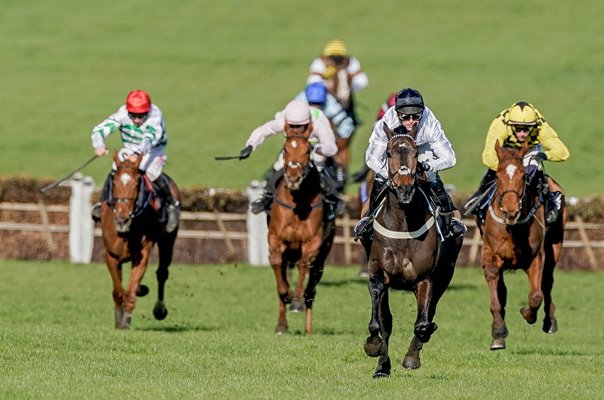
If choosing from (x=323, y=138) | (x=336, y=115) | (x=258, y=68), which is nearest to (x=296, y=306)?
(x=323, y=138)

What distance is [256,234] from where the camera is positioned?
24.6 meters

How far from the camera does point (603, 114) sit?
4000 centimetres

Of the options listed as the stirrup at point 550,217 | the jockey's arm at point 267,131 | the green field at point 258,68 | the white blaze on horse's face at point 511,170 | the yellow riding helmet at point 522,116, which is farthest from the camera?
the green field at point 258,68

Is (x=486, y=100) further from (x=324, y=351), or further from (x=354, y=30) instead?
(x=324, y=351)

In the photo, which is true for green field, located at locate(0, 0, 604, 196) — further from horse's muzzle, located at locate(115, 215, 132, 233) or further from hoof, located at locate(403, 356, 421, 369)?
hoof, located at locate(403, 356, 421, 369)

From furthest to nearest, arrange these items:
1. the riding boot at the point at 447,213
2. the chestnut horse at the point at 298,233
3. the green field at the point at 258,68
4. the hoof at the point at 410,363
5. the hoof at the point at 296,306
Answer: the green field at the point at 258,68
the hoof at the point at 296,306
the chestnut horse at the point at 298,233
the riding boot at the point at 447,213
the hoof at the point at 410,363

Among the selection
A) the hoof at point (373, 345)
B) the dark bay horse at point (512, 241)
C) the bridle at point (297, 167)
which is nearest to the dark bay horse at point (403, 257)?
the hoof at point (373, 345)

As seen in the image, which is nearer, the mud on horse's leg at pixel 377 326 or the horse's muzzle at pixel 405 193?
the horse's muzzle at pixel 405 193

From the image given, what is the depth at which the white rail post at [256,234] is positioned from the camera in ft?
80.3

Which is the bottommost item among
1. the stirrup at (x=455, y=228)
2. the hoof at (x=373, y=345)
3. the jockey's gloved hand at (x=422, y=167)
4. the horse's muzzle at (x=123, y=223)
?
the hoof at (x=373, y=345)

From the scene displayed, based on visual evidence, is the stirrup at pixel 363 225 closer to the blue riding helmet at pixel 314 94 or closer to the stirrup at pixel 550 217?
the stirrup at pixel 550 217

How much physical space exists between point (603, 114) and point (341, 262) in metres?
17.0

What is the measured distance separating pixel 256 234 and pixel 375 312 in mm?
12739

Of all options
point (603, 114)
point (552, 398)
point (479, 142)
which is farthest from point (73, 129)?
point (552, 398)
